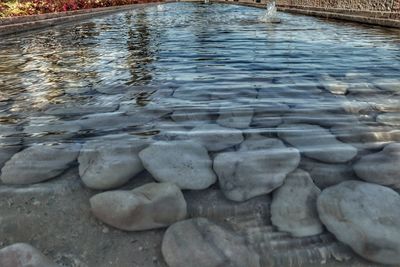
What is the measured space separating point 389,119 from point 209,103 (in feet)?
5.27

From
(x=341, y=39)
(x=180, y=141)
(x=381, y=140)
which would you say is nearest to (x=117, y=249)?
(x=180, y=141)

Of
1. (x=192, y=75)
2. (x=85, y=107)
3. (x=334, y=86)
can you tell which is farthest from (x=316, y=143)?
(x=192, y=75)

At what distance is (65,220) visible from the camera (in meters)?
1.67

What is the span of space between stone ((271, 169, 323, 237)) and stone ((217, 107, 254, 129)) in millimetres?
915

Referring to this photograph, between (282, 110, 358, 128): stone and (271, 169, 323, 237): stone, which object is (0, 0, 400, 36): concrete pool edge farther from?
(271, 169, 323, 237): stone

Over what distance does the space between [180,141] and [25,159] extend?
1.04 meters

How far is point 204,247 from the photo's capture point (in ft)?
4.72

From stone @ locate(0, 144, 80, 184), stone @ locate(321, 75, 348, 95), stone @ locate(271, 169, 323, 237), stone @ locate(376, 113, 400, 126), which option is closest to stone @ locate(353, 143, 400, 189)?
stone @ locate(271, 169, 323, 237)

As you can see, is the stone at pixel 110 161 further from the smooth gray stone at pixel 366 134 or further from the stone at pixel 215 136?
the smooth gray stone at pixel 366 134

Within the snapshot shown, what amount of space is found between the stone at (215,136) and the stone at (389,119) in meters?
1.24

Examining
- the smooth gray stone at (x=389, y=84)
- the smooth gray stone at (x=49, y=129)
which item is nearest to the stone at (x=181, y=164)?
the smooth gray stone at (x=49, y=129)

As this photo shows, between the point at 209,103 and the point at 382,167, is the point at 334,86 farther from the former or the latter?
the point at 382,167

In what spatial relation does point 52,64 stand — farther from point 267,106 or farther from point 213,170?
point 213,170

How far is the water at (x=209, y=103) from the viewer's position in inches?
86.8
